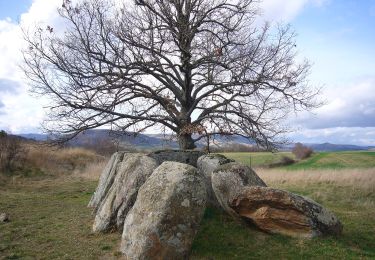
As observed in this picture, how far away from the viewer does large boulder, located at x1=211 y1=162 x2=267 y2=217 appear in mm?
11805

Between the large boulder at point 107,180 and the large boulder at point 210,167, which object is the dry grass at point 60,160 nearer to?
the large boulder at point 107,180

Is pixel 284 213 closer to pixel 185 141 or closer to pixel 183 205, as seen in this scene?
pixel 183 205

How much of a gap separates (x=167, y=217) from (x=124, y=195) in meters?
2.81

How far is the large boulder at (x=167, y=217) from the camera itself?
353 inches

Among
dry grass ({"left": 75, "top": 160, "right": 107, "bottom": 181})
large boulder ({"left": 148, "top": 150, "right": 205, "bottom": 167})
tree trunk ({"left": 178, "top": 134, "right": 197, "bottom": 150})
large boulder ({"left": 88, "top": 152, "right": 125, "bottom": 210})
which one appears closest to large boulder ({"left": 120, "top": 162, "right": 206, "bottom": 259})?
large boulder ({"left": 148, "top": 150, "right": 205, "bottom": 167})

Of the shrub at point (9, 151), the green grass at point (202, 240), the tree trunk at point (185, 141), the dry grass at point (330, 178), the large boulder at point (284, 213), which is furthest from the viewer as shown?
the shrub at point (9, 151)

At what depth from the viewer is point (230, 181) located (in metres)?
11.9

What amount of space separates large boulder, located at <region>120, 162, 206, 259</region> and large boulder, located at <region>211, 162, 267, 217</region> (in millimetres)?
2327

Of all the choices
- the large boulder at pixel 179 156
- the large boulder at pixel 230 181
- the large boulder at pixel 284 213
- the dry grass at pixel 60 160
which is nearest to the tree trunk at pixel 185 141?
the large boulder at pixel 179 156

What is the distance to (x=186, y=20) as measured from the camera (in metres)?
16.7

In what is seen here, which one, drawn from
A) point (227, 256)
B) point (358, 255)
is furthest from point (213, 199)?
point (358, 255)

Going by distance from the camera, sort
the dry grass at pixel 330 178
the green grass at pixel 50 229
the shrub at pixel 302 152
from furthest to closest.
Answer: the shrub at pixel 302 152
the dry grass at pixel 330 178
the green grass at pixel 50 229

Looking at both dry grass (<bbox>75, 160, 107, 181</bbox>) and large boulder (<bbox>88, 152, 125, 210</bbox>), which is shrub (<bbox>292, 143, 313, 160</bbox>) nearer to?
dry grass (<bbox>75, 160, 107, 181</bbox>)

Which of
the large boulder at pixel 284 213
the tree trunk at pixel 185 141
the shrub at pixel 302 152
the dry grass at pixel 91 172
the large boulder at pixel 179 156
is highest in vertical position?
the shrub at pixel 302 152
